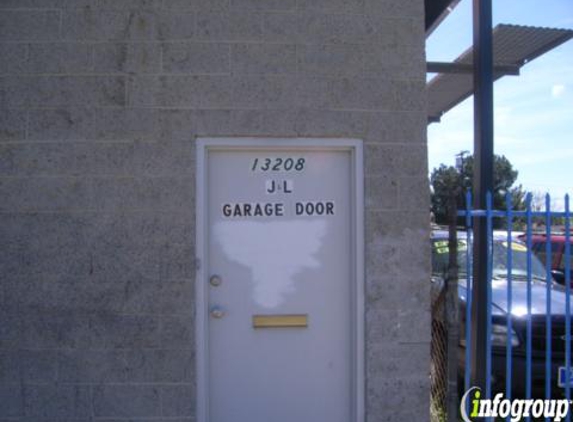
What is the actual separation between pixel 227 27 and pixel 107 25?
2.81 ft

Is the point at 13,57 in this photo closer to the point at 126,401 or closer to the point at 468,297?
the point at 126,401

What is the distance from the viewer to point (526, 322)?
4543mm

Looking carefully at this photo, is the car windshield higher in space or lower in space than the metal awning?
lower

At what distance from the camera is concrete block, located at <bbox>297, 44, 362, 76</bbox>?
3.87 metres

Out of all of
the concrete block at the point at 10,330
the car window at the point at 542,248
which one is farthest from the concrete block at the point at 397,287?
the car window at the point at 542,248

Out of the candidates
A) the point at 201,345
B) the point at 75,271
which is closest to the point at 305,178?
the point at 201,345

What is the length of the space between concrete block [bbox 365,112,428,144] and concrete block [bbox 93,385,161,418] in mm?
2363

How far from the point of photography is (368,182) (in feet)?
12.7

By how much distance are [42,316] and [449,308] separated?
289 cm

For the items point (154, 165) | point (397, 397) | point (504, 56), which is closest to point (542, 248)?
point (504, 56)

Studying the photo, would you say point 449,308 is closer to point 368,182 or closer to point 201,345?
point 368,182

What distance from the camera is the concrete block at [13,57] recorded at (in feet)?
12.6

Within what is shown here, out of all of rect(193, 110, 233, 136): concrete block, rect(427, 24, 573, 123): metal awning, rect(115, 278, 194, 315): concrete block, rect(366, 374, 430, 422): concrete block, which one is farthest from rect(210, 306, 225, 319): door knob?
rect(427, 24, 573, 123): metal awning

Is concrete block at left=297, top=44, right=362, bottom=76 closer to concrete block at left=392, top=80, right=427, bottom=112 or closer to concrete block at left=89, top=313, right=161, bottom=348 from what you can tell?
concrete block at left=392, top=80, right=427, bottom=112
